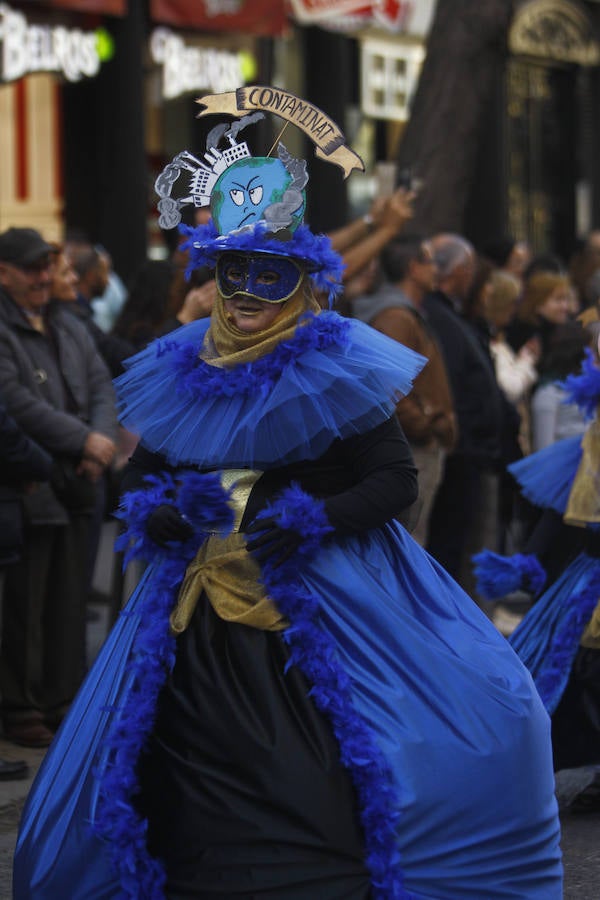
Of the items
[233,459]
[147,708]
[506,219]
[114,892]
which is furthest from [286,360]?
[506,219]

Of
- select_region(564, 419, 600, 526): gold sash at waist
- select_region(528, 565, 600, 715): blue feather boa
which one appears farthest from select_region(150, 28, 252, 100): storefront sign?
select_region(528, 565, 600, 715): blue feather boa

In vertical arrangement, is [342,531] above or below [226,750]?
above

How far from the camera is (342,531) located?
418cm

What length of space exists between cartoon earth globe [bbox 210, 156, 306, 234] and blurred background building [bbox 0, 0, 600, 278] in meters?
5.37

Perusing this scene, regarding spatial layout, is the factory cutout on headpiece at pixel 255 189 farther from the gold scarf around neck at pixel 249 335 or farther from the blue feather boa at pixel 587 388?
the blue feather boa at pixel 587 388

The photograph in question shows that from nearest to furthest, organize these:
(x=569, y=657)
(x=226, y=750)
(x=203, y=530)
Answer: (x=226, y=750) → (x=203, y=530) → (x=569, y=657)

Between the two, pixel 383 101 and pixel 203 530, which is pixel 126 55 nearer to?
pixel 383 101

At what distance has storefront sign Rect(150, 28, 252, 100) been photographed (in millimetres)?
15992

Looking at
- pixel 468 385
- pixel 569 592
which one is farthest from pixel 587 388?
pixel 468 385

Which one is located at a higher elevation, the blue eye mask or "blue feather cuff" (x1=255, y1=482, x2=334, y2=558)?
the blue eye mask

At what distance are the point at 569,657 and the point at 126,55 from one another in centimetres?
1073

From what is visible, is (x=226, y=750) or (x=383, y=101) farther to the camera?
(x=383, y=101)

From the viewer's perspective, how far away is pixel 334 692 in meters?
4.03

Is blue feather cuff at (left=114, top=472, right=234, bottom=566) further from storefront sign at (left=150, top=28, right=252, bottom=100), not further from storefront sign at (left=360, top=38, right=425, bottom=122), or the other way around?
storefront sign at (left=360, top=38, right=425, bottom=122)
